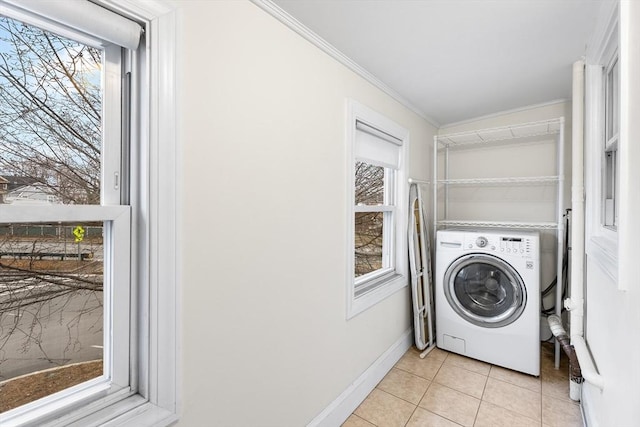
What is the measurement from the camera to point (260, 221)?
4.39 ft

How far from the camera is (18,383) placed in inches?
33.1

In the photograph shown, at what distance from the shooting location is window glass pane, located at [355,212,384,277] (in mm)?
2286

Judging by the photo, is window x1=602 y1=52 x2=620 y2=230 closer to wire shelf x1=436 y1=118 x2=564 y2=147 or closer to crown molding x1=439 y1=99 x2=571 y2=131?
wire shelf x1=436 y1=118 x2=564 y2=147

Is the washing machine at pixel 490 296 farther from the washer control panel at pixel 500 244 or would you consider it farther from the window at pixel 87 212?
the window at pixel 87 212

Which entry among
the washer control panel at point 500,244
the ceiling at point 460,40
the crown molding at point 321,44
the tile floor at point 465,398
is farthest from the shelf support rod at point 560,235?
the crown molding at point 321,44

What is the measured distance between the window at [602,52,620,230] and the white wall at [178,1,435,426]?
1.37 meters

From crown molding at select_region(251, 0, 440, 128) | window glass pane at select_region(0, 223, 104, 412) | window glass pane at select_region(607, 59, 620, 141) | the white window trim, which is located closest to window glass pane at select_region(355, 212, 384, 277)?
crown molding at select_region(251, 0, 440, 128)

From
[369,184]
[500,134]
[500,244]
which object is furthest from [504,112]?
[369,184]

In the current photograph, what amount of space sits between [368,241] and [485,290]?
1.11 metres

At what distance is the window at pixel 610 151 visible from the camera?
1471 mm

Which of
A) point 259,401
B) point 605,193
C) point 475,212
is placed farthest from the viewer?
point 475,212

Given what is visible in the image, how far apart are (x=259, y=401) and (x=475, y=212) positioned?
280 cm

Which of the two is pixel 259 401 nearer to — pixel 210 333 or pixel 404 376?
pixel 210 333

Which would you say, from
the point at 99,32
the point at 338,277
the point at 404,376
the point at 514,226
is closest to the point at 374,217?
the point at 338,277
